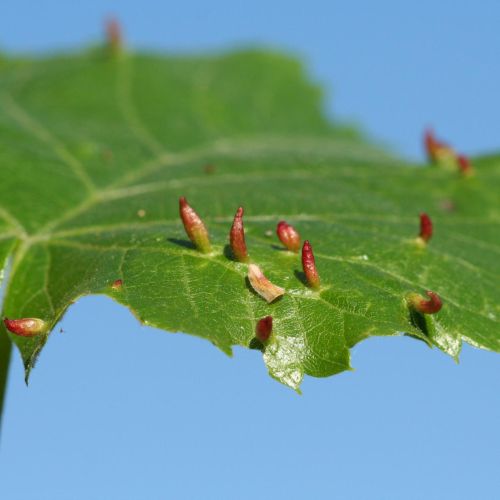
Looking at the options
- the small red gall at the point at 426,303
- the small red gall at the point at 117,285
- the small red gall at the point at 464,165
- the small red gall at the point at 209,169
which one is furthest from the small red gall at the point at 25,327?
the small red gall at the point at 464,165

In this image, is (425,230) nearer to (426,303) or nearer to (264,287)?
(426,303)

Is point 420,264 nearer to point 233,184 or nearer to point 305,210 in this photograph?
Answer: point 305,210

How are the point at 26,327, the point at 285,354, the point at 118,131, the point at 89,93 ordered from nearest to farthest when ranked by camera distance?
1. the point at 285,354
2. the point at 26,327
3. the point at 118,131
4. the point at 89,93

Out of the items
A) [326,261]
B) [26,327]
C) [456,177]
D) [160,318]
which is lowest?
[26,327]

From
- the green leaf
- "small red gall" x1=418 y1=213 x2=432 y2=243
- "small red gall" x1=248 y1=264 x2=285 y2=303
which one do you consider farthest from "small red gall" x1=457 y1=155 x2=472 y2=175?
"small red gall" x1=248 y1=264 x2=285 y2=303

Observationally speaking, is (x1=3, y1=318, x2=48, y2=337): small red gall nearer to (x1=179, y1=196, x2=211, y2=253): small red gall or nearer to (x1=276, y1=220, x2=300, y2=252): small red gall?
(x1=179, y1=196, x2=211, y2=253): small red gall

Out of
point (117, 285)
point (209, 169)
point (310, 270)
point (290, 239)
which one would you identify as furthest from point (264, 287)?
point (209, 169)

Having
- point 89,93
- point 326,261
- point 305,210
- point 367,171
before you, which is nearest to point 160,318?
point 326,261

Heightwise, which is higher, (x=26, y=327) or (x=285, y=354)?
(x=285, y=354)
